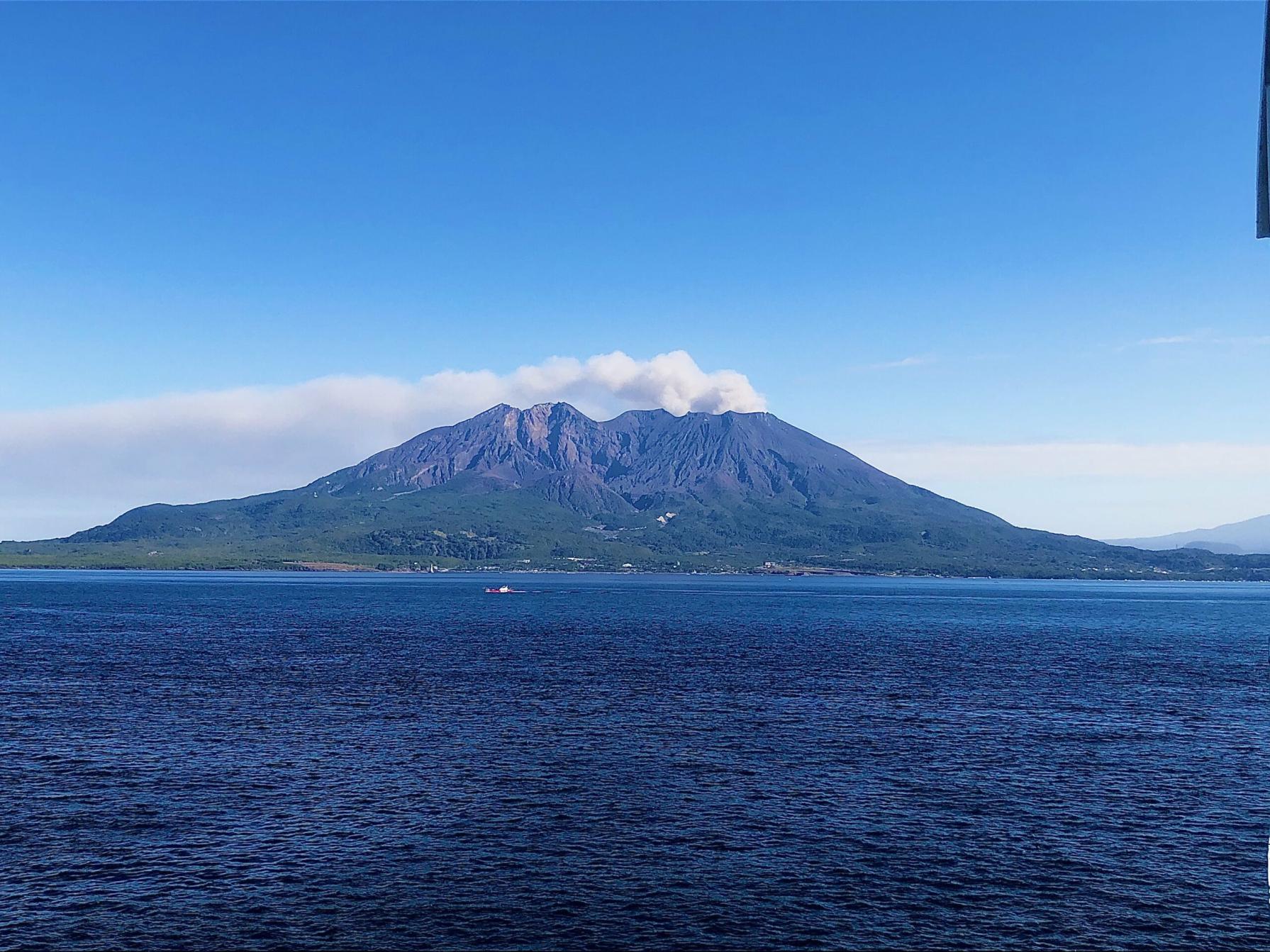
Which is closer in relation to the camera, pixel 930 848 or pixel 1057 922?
pixel 1057 922

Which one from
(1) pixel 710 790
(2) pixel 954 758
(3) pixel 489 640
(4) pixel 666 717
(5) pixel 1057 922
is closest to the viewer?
(5) pixel 1057 922

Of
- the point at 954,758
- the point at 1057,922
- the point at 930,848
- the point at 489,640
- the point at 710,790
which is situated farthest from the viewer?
the point at 489,640

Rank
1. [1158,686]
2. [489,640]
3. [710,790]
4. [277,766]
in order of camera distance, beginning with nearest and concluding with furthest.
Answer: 1. [710,790]
2. [277,766]
3. [1158,686]
4. [489,640]

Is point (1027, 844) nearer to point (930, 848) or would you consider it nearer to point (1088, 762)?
point (930, 848)

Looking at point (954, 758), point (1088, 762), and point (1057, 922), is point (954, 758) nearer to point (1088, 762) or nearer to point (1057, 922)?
point (1088, 762)

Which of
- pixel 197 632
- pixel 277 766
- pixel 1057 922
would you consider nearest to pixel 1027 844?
pixel 1057 922

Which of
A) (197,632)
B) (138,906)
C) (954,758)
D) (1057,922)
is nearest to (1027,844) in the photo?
(1057,922)
